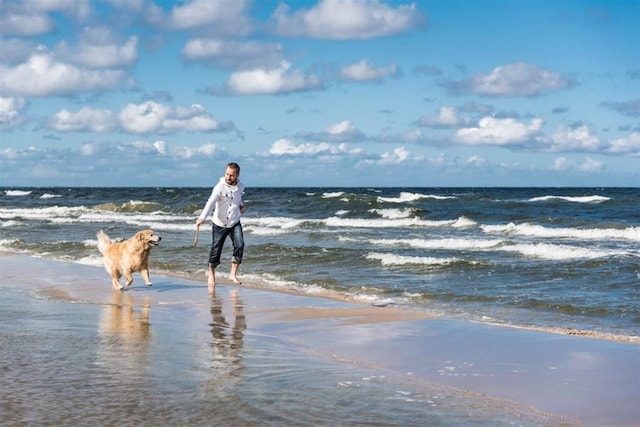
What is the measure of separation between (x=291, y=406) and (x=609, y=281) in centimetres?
890

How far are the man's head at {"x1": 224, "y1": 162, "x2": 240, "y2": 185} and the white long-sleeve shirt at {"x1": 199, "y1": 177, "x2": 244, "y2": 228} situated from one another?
5 centimetres

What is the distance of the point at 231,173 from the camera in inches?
406

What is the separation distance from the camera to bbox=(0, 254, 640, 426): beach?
439 centimetres

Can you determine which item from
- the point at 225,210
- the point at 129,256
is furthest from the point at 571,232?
the point at 129,256

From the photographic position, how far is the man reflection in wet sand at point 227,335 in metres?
5.62

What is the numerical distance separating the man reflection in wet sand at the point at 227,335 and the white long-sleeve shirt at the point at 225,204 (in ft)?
4.13

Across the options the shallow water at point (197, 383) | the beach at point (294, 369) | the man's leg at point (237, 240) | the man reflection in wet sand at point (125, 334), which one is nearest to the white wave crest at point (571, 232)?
the man's leg at point (237, 240)

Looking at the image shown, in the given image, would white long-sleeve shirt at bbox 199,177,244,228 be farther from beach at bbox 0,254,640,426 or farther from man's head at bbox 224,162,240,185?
beach at bbox 0,254,640,426

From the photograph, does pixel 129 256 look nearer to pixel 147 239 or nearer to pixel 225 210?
pixel 147 239

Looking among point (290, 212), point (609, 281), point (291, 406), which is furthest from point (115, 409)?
point (290, 212)

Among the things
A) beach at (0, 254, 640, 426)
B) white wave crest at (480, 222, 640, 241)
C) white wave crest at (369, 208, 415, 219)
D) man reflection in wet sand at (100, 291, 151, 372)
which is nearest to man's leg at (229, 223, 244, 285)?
man reflection in wet sand at (100, 291, 151, 372)

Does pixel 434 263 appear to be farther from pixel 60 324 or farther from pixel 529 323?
pixel 60 324

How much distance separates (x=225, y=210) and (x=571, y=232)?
56.1ft

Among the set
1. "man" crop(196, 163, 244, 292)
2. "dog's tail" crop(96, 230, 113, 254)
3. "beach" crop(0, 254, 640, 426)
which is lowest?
"beach" crop(0, 254, 640, 426)
